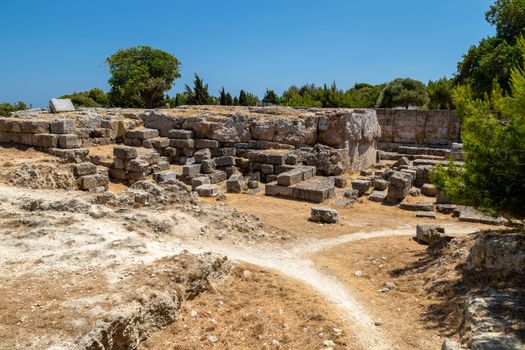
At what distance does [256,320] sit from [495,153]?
467cm

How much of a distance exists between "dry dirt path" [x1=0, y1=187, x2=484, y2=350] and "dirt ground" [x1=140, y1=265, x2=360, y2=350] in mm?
325

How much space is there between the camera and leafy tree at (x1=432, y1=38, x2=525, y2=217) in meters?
6.80

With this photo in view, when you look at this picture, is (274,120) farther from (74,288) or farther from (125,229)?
→ (74,288)

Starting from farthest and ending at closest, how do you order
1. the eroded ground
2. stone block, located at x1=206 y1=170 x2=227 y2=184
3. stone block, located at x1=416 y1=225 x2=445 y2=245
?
stone block, located at x1=206 y1=170 x2=227 y2=184 < stone block, located at x1=416 y1=225 x2=445 y2=245 < the eroded ground

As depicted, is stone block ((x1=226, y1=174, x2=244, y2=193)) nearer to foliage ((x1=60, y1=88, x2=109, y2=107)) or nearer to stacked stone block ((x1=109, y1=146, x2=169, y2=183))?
stacked stone block ((x1=109, y1=146, x2=169, y2=183))

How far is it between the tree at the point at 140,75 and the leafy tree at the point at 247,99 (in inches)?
249

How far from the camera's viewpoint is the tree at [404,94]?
4041 cm

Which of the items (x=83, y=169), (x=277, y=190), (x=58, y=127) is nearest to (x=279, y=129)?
(x=277, y=190)

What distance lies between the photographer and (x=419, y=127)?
91.6ft

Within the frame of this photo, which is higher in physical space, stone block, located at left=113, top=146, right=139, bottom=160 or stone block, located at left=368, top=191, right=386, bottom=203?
stone block, located at left=113, top=146, right=139, bottom=160

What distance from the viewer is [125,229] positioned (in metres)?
7.61

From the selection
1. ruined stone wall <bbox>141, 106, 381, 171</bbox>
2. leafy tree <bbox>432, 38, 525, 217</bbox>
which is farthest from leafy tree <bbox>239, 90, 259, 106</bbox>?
leafy tree <bbox>432, 38, 525, 217</bbox>

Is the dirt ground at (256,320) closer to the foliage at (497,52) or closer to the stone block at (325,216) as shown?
the stone block at (325,216)

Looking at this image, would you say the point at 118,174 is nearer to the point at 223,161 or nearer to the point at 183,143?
the point at 183,143
